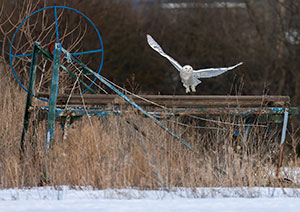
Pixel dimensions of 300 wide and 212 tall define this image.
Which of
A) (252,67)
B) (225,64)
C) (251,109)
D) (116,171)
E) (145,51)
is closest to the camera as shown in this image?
(116,171)

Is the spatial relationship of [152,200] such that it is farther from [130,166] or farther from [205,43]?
[205,43]

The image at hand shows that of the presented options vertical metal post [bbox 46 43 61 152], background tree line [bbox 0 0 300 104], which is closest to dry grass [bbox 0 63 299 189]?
vertical metal post [bbox 46 43 61 152]

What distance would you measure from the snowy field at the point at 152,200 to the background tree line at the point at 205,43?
868 cm

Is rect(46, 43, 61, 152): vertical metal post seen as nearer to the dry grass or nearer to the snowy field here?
the dry grass

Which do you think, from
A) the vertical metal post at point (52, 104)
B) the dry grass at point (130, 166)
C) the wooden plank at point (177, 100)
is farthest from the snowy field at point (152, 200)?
the wooden plank at point (177, 100)

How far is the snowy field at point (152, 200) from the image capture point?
3.70 m

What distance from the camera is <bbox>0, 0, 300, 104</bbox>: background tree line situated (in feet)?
44.7

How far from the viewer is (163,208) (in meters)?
3.68

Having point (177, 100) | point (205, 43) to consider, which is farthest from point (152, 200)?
point (205, 43)

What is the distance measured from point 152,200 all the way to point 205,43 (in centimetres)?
1151

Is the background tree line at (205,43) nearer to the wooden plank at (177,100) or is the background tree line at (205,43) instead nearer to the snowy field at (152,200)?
the wooden plank at (177,100)

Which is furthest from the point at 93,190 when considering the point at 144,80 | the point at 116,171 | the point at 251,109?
the point at 144,80

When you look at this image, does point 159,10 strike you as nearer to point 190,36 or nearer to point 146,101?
point 190,36

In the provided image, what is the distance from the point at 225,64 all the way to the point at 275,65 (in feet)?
4.68
